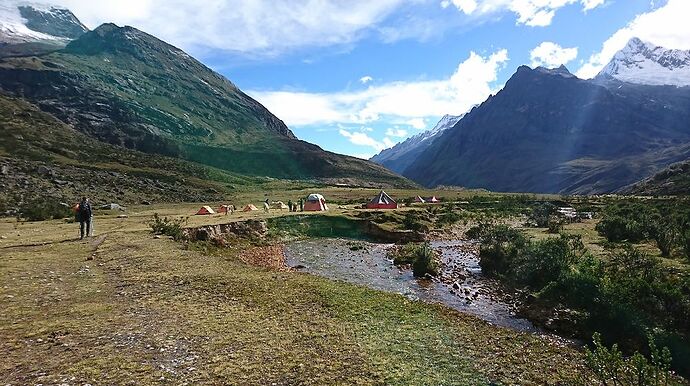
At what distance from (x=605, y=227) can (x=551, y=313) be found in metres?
26.1

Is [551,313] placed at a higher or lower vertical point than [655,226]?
lower

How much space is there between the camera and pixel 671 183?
441 ft

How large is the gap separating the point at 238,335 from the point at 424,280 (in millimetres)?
14667

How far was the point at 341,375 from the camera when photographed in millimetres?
11555

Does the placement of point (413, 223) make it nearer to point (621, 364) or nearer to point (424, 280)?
point (424, 280)

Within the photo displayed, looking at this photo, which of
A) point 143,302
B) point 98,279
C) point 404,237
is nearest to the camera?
point 143,302

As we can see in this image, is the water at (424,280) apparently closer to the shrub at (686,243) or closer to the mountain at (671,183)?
the shrub at (686,243)

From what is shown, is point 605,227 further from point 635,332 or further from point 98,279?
point 98,279

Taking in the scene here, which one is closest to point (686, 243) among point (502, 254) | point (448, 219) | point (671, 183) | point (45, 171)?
point (502, 254)

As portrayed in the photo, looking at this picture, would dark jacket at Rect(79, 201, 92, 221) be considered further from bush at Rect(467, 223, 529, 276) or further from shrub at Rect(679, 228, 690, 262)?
shrub at Rect(679, 228, 690, 262)

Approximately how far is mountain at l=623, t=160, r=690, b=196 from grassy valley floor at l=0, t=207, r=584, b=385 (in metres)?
126

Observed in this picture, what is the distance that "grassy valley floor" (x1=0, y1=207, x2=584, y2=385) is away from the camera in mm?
11594

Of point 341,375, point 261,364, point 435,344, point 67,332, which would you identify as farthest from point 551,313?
point 67,332

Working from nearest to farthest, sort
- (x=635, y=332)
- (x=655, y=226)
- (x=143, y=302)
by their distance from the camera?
(x=635, y=332) < (x=143, y=302) < (x=655, y=226)
